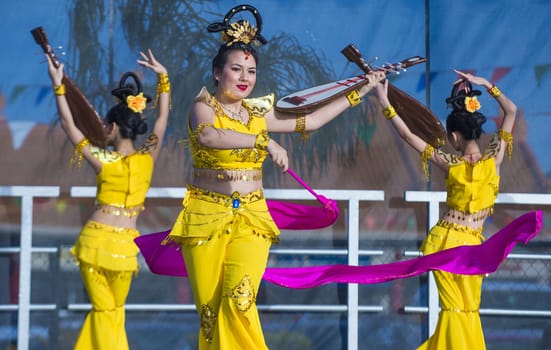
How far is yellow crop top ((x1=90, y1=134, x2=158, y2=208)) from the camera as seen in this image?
5.10m

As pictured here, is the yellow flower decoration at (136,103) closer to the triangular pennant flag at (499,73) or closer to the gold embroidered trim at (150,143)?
the gold embroidered trim at (150,143)

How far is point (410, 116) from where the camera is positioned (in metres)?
5.27

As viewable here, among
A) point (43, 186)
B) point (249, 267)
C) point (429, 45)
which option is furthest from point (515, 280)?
point (43, 186)

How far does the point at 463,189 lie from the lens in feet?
16.7

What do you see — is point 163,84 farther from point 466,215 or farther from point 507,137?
point 507,137

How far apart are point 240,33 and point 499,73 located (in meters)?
1.95

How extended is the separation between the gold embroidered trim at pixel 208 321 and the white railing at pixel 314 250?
1.49 metres

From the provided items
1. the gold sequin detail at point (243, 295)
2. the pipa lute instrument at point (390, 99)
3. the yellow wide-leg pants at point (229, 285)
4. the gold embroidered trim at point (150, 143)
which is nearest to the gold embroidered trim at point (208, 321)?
the yellow wide-leg pants at point (229, 285)

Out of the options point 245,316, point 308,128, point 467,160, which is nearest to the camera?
point 245,316

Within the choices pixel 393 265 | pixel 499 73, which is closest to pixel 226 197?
pixel 393 265

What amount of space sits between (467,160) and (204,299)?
5.80 ft

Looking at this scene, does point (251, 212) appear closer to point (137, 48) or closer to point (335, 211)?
point (335, 211)

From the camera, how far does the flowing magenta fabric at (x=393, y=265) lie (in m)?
4.58

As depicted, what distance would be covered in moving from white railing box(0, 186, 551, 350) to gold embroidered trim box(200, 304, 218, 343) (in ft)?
4.90
